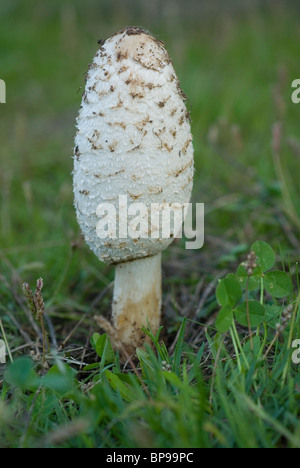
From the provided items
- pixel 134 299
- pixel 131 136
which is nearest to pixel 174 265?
pixel 134 299

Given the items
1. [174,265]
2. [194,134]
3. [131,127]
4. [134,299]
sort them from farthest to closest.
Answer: [194,134], [174,265], [134,299], [131,127]

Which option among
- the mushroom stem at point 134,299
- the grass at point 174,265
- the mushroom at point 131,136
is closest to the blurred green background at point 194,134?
the grass at point 174,265

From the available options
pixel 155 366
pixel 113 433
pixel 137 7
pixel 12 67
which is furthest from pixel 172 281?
pixel 137 7

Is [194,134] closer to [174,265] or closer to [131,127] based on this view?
[174,265]

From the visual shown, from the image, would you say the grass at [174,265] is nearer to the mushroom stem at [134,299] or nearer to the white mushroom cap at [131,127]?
the mushroom stem at [134,299]

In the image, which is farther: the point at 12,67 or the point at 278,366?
the point at 12,67

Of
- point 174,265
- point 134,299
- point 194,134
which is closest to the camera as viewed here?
point 134,299

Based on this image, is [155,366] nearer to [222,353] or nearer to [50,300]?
[222,353]
